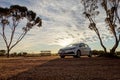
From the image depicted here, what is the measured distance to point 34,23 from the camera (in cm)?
4672

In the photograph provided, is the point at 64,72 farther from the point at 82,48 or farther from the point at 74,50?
the point at 82,48

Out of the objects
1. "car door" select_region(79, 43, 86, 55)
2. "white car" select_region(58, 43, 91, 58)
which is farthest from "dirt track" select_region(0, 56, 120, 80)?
"car door" select_region(79, 43, 86, 55)

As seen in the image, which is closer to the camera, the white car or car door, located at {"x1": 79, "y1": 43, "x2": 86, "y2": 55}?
the white car

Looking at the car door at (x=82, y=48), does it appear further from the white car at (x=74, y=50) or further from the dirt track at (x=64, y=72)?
the dirt track at (x=64, y=72)

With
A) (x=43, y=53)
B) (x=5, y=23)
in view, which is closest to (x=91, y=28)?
(x=43, y=53)

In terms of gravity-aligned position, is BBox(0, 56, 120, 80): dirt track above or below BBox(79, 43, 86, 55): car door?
below

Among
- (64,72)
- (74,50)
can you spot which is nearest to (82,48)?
(74,50)

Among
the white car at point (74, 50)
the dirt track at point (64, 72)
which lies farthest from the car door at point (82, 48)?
the dirt track at point (64, 72)

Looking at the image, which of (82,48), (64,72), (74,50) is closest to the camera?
(64,72)

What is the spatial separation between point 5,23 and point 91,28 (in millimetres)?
15545

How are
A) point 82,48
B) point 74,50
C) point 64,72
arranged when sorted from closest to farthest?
1. point 64,72
2. point 74,50
3. point 82,48

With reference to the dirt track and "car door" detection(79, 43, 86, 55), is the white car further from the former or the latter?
the dirt track

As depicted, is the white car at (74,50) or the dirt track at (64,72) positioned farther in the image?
the white car at (74,50)

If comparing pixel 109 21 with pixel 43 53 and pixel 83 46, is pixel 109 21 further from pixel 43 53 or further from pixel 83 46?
pixel 43 53
